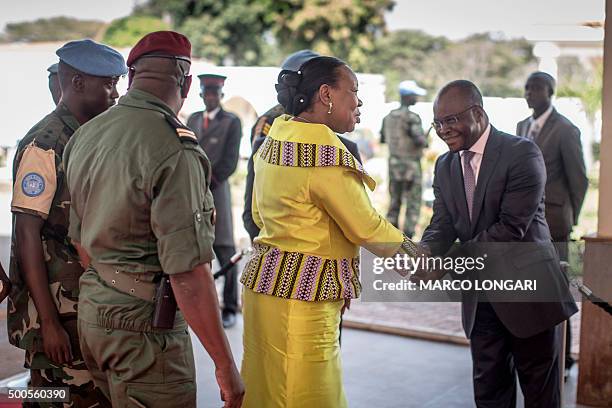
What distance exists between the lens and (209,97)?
589 cm

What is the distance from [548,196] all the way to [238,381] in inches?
129

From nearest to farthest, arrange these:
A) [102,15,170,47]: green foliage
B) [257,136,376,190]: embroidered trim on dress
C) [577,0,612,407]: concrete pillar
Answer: [257,136,376,190]: embroidered trim on dress
[577,0,612,407]: concrete pillar
[102,15,170,47]: green foliage

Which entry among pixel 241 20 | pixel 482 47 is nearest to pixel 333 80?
pixel 482 47

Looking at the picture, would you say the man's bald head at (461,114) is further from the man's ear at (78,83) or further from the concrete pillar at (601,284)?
the man's ear at (78,83)

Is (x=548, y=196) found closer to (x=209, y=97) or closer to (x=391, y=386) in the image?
(x=391, y=386)

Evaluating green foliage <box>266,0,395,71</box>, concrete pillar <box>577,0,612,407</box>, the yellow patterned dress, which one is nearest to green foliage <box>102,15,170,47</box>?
green foliage <box>266,0,395,71</box>

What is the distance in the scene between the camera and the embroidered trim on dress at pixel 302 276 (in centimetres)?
271

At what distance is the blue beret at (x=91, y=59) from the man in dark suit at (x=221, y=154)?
281 cm

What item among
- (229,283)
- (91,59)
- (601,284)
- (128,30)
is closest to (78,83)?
(91,59)

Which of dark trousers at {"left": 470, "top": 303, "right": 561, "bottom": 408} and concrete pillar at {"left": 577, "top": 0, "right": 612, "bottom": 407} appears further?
concrete pillar at {"left": 577, "top": 0, "right": 612, "bottom": 407}

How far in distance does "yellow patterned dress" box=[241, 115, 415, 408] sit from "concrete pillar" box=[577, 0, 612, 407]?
67.9 inches

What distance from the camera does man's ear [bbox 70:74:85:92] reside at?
2.89 meters

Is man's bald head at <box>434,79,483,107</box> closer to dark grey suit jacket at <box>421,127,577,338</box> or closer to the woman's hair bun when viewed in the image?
dark grey suit jacket at <box>421,127,577,338</box>

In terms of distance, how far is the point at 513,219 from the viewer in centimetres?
309
